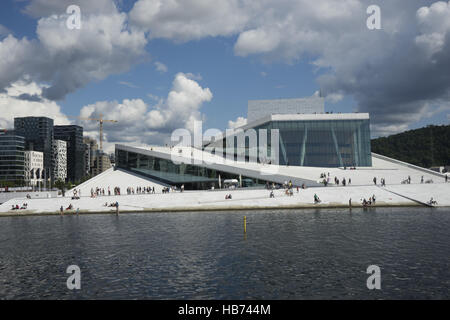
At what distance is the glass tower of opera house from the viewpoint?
49.4 meters

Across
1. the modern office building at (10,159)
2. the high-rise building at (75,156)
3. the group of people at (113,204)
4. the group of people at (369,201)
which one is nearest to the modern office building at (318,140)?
the group of people at (369,201)

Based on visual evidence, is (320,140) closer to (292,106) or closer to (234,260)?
(292,106)

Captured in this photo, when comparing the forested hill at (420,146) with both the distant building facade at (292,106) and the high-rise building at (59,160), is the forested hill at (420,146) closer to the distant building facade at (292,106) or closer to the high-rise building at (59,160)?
the distant building facade at (292,106)

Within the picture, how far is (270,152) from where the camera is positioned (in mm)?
64188

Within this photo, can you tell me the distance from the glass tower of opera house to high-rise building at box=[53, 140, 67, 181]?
127 metres

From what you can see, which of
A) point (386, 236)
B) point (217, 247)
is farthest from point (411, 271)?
point (217, 247)

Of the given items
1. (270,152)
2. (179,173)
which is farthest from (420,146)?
(179,173)

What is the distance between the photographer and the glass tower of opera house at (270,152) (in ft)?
162

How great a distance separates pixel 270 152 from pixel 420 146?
85747mm

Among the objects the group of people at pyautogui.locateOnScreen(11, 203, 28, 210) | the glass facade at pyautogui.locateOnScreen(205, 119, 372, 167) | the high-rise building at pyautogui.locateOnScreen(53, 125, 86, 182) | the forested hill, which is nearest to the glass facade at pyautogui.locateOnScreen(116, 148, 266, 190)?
the glass facade at pyautogui.locateOnScreen(205, 119, 372, 167)

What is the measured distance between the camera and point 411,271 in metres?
14.0

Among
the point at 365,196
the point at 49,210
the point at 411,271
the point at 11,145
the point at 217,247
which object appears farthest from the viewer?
the point at 11,145
